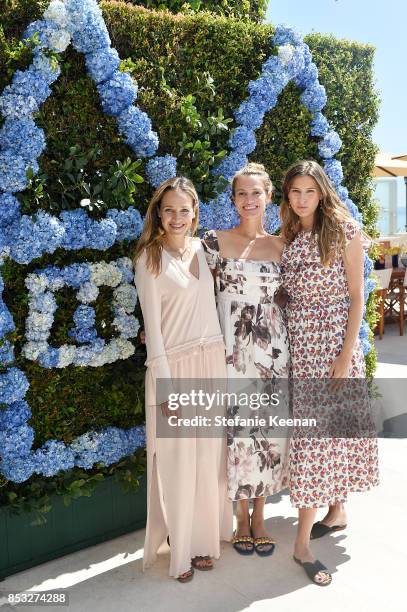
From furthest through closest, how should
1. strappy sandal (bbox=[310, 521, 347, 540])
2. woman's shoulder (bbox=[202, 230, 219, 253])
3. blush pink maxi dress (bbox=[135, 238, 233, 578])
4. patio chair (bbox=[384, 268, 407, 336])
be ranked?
patio chair (bbox=[384, 268, 407, 336]) < strappy sandal (bbox=[310, 521, 347, 540]) < woman's shoulder (bbox=[202, 230, 219, 253]) < blush pink maxi dress (bbox=[135, 238, 233, 578])

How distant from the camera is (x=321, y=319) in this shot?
319 centimetres

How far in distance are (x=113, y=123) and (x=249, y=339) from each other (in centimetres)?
134

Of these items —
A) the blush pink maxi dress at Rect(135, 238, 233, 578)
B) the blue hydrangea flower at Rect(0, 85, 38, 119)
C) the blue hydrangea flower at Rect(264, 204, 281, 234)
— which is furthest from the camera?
the blue hydrangea flower at Rect(264, 204, 281, 234)

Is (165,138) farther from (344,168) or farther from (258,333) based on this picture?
(344,168)

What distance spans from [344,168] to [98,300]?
2247 mm

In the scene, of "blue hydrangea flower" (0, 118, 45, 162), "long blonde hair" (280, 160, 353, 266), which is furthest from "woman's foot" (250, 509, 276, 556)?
"blue hydrangea flower" (0, 118, 45, 162)

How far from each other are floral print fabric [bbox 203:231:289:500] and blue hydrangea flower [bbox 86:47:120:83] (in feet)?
3.13

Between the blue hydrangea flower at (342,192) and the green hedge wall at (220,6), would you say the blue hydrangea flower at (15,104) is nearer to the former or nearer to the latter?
the green hedge wall at (220,6)

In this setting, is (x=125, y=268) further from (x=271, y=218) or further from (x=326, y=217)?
(x=271, y=218)

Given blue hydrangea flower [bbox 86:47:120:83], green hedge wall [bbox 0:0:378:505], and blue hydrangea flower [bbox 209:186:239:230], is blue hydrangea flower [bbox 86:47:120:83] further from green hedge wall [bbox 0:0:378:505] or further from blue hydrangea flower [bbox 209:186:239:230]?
blue hydrangea flower [bbox 209:186:239:230]

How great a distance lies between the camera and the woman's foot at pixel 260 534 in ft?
10.9

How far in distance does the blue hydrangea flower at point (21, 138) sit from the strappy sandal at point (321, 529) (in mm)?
2510

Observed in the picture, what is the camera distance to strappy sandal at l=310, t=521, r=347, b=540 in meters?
3.49

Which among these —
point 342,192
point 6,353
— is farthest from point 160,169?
point 342,192
